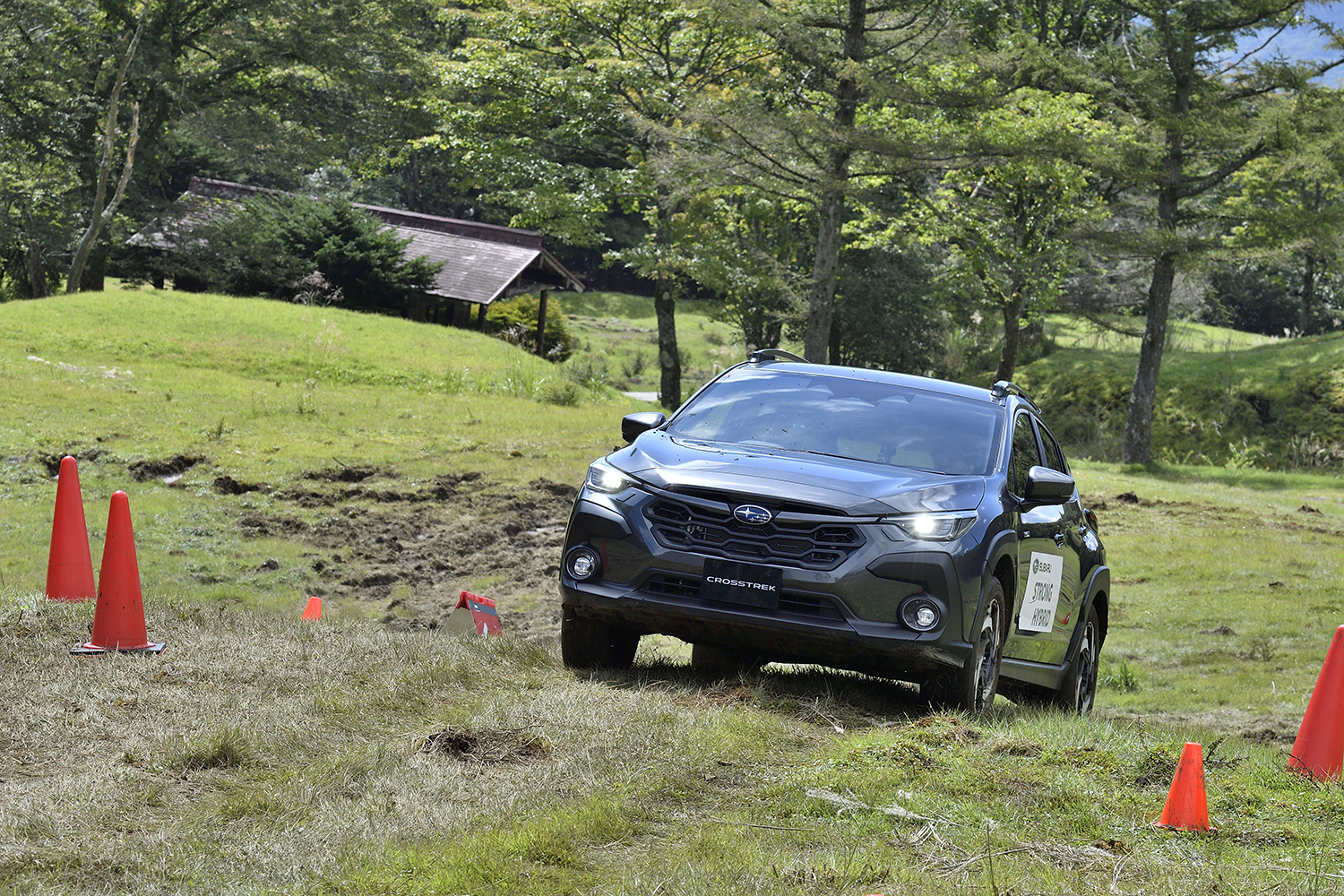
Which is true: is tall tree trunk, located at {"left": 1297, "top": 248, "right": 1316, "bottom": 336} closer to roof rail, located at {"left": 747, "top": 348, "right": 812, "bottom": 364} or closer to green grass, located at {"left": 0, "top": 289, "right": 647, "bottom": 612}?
green grass, located at {"left": 0, "top": 289, "right": 647, "bottom": 612}

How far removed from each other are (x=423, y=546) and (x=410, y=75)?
29903 millimetres

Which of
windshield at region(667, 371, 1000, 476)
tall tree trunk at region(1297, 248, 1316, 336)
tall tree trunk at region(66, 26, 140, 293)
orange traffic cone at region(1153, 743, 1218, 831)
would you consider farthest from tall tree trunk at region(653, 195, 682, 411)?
orange traffic cone at region(1153, 743, 1218, 831)

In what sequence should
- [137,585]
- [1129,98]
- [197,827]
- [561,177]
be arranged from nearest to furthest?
[197,827], [137,585], [1129,98], [561,177]

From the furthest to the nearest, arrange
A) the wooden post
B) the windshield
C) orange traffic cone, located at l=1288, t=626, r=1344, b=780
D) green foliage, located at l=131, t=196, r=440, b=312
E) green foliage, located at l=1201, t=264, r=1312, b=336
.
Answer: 1. green foliage, located at l=1201, t=264, r=1312, b=336
2. the wooden post
3. green foliage, located at l=131, t=196, r=440, b=312
4. the windshield
5. orange traffic cone, located at l=1288, t=626, r=1344, b=780

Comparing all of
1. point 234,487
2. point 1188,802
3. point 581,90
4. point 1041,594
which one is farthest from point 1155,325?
point 1188,802

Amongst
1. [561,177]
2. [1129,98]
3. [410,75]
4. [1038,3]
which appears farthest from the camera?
[1038,3]

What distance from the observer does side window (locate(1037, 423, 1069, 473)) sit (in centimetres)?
851

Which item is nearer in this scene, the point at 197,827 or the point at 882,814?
the point at 197,827

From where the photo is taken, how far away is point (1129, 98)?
2791cm

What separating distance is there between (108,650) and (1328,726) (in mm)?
5831

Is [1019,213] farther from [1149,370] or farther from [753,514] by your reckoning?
[753,514]

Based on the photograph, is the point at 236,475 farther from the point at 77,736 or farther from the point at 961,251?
the point at 961,251

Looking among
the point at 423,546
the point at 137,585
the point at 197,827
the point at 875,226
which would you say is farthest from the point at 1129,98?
the point at 197,827

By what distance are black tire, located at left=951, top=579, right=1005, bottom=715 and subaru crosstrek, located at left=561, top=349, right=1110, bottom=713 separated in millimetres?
13
